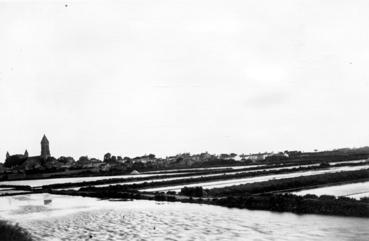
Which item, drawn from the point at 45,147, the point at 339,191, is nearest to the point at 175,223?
the point at 339,191

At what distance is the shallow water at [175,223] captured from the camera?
52.3 ft

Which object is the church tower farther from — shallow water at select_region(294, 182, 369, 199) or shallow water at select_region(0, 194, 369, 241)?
shallow water at select_region(294, 182, 369, 199)

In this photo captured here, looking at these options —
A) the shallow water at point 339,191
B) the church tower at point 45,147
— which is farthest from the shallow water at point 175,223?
the church tower at point 45,147

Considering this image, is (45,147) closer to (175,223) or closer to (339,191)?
(339,191)

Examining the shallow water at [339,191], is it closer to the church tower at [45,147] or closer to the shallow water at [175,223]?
the shallow water at [175,223]

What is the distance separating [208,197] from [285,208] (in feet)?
23.3

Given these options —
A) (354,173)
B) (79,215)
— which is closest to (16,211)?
(79,215)

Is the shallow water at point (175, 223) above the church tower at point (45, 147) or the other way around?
the other way around

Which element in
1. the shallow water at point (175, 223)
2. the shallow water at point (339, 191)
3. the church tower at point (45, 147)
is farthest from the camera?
the church tower at point (45, 147)

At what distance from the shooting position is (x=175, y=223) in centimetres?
1927

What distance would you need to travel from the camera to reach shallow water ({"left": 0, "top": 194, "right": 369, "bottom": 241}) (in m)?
16.0

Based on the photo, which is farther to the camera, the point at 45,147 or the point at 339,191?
the point at 45,147

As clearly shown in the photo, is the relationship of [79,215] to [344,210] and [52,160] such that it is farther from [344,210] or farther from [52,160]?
[52,160]

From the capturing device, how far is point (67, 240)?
54.7 feet
